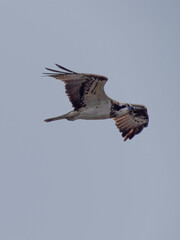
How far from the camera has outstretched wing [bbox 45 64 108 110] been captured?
58.3 feet

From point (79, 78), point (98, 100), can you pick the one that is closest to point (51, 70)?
point (79, 78)

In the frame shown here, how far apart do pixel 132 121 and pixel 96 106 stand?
7.21 feet

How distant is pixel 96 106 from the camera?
19.1 meters

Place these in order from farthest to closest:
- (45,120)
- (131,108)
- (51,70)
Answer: (131,108) < (45,120) < (51,70)

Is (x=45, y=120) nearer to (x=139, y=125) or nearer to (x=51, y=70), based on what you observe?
(x=51, y=70)

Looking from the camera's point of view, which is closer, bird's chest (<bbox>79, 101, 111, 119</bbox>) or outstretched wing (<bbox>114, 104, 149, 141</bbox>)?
bird's chest (<bbox>79, 101, 111, 119</bbox>)

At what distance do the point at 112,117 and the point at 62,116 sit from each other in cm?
182

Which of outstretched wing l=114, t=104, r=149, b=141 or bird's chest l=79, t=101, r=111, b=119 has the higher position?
bird's chest l=79, t=101, r=111, b=119

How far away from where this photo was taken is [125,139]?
2062cm

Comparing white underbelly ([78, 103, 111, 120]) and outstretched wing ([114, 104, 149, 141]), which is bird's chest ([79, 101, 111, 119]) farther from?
outstretched wing ([114, 104, 149, 141])

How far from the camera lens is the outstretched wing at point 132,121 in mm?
20688

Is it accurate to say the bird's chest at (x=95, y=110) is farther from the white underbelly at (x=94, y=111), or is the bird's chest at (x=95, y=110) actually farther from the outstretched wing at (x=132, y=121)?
the outstretched wing at (x=132, y=121)

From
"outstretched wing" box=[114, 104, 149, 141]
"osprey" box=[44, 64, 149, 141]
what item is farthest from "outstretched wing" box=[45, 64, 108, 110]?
"outstretched wing" box=[114, 104, 149, 141]

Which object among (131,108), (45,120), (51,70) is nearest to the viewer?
(51,70)
